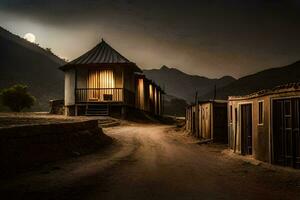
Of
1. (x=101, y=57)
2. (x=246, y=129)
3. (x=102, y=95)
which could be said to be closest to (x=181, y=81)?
(x=101, y=57)

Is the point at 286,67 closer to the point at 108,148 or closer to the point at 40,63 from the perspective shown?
the point at 40,63

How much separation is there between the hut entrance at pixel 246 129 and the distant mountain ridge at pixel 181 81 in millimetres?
143188

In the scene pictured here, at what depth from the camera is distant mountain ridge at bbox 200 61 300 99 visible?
77.2 metres

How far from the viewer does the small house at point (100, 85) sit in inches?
1193

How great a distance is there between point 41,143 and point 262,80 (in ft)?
274

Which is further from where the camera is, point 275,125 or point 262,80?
point 262,80

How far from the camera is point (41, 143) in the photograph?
1133cm

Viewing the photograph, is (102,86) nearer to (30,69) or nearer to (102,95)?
(102,95)

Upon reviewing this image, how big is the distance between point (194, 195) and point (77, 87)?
25647 mm

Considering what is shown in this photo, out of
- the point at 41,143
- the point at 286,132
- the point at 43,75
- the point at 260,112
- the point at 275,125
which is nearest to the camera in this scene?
the point at 286,132

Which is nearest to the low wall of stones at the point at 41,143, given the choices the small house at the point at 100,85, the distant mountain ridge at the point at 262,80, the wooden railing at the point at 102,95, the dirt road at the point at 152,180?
the dirt road at the point at 152,180

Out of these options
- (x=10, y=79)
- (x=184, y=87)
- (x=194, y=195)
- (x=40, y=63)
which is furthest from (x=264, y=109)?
(x=184, y=87)

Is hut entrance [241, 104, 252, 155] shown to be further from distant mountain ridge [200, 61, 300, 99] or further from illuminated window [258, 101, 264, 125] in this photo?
distant mountain ridge [200, 61, 300, 99]

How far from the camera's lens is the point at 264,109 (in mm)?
11711
